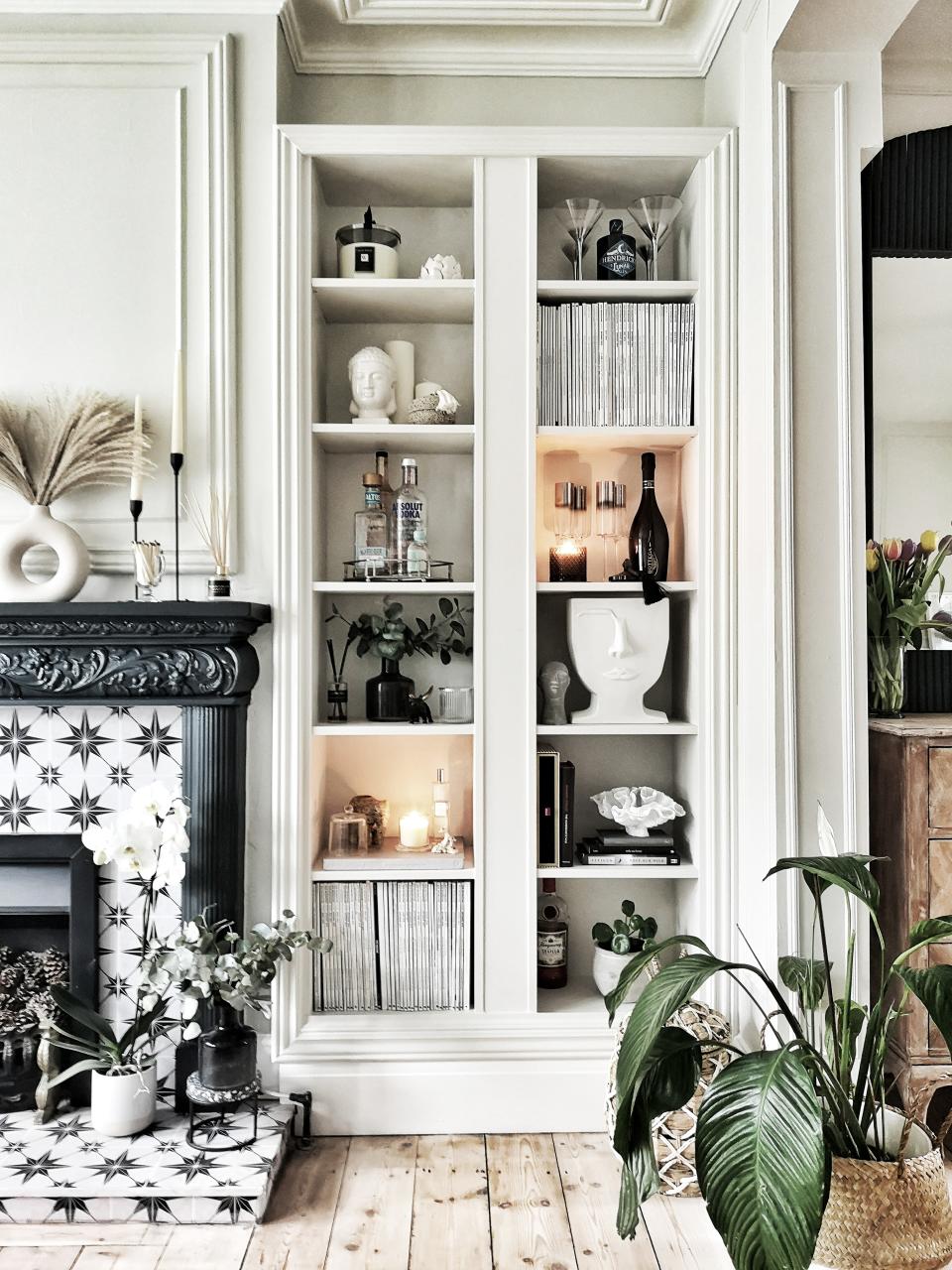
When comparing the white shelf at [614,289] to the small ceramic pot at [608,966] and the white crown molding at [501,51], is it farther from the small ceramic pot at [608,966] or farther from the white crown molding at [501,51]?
the small ceramic pot at [608,966]

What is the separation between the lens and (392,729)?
233cm

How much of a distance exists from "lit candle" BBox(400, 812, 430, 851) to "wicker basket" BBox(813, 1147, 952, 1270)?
4.17ft

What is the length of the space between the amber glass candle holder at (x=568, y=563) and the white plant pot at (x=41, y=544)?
1174 millimetres

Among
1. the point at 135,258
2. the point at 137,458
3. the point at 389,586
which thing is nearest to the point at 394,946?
the point at 389,586

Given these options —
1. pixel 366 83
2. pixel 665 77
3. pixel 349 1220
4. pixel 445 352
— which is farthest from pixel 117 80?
pixel 349 1220

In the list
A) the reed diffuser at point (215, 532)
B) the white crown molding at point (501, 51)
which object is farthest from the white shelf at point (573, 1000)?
the white crown molding at point (501, 51)

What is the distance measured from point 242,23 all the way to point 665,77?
111cm

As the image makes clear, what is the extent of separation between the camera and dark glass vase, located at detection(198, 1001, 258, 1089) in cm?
216

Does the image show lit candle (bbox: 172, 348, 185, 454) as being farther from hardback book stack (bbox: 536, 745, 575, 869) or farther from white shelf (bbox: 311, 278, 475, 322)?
hardback book stack (bbox: 536, 745, 575, 869)

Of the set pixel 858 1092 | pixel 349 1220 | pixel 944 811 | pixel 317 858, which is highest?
pixel 944 811

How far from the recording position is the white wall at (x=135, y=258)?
7.78ft

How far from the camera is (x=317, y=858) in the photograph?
2441 millimetres

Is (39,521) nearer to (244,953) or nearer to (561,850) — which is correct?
(244,953)

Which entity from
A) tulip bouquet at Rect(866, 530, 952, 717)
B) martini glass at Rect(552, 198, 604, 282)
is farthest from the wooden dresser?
martini glass at Rect(552, 198, 604, 282)
